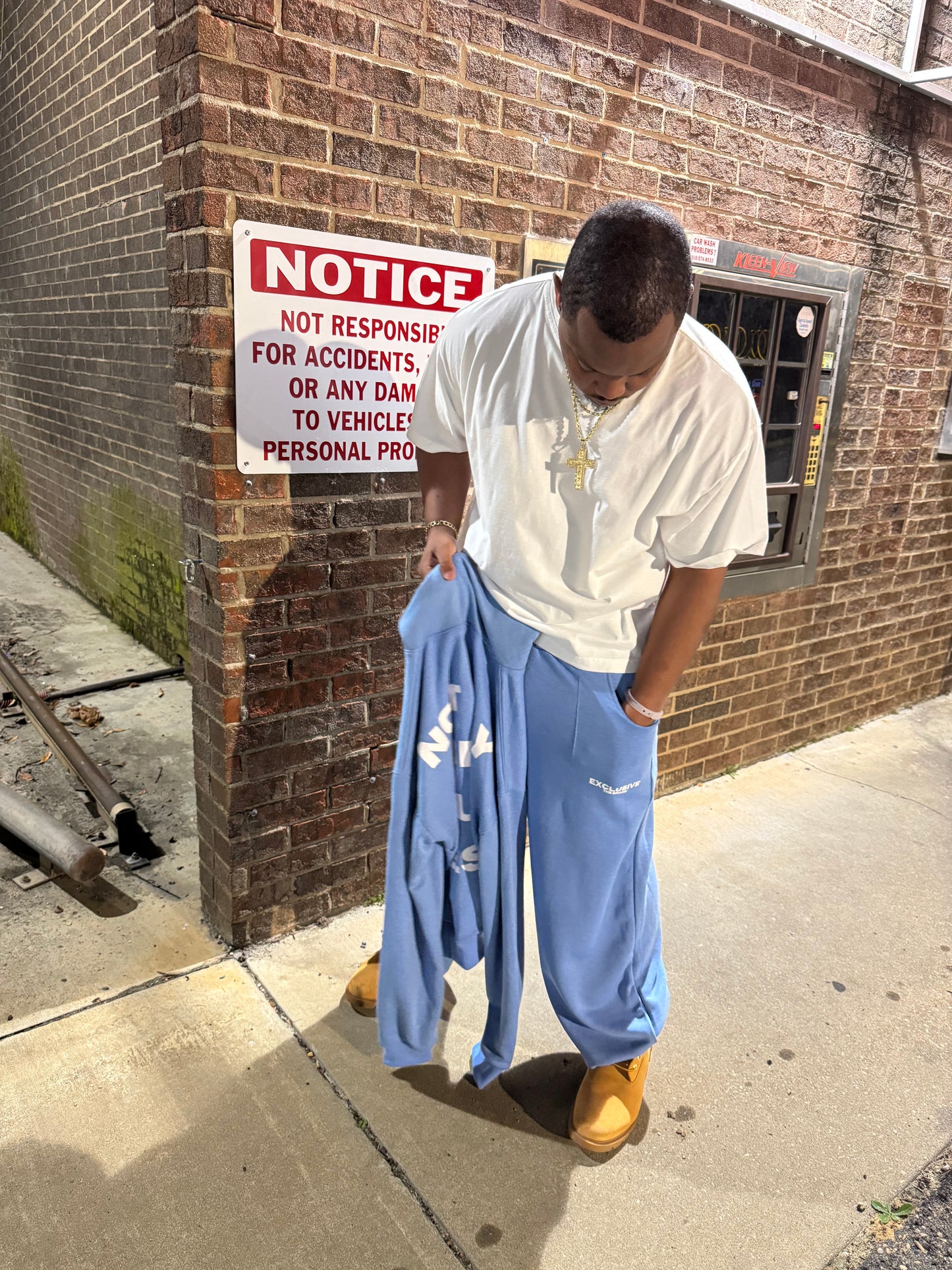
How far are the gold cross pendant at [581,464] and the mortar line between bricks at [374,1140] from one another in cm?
160

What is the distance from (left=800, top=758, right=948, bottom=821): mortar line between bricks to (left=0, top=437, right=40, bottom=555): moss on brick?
641 centimetres

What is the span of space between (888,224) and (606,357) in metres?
3.19

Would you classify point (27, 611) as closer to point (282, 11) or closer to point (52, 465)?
point (52, 465)

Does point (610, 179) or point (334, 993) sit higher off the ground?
point (610, 179)

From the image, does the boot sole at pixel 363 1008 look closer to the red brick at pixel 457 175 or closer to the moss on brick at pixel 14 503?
the red brick at pixel 457 175

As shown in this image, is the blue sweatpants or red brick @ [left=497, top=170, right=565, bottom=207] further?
red brick @ [left=497, top=170, right=565, bottom=207]

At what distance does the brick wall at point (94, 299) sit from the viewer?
4.47 metres

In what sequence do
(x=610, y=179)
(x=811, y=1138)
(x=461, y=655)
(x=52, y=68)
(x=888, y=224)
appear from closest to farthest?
(x=461, y=655)
(x=811, y=1138)
(x=610, y=179)
(x=888, y=224)
(x=52, y=68)

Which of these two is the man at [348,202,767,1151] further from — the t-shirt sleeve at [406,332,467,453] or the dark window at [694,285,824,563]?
the dark window at [694,285,824,563]

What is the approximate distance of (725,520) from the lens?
1726 millimetres

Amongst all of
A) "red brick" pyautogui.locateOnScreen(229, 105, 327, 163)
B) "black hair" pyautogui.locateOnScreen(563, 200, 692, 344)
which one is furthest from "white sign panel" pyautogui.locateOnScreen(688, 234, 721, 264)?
"black hair" pyautogui.locateOnScreen(563, 200, 692, 344)

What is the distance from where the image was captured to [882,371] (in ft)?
13.4

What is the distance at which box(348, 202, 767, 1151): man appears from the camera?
152cm

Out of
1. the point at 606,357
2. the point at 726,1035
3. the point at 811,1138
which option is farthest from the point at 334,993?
the point at 606,357
